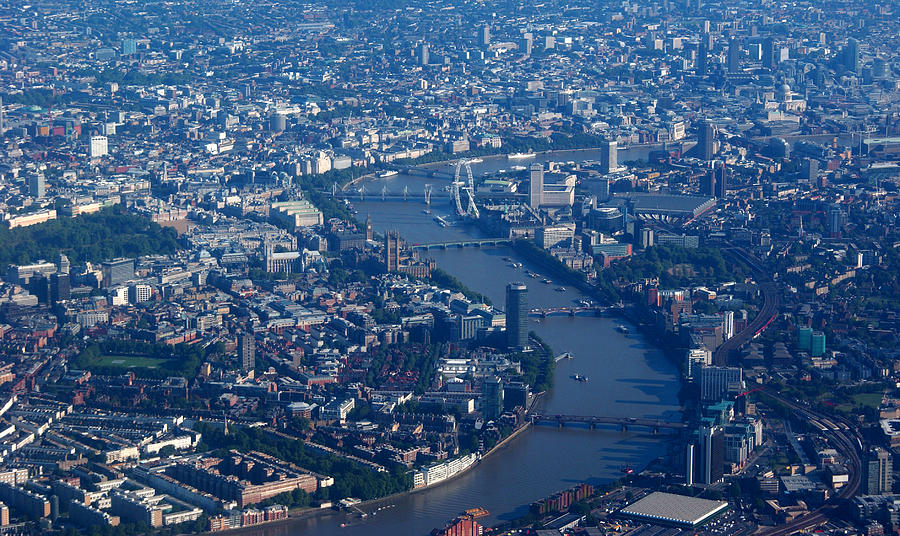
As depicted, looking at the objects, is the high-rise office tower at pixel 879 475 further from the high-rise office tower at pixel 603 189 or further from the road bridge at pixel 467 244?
the high-rise office tower at pixel 603 189

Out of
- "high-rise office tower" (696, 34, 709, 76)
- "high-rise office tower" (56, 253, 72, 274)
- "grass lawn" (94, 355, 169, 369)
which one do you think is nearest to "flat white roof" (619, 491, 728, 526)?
"grass lawn" (94, 355, 169, 369)

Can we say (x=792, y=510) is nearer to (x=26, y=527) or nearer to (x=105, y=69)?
(x=26, y=527)

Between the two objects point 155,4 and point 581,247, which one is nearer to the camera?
point 581,247

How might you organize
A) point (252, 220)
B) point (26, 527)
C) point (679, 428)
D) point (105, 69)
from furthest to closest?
point (105, 69) < point (252, 220) < point (679, 428) < point (26, 527)

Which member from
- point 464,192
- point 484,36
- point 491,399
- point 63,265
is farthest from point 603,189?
point 484,36

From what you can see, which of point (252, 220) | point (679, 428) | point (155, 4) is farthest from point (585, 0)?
point (679, 428)

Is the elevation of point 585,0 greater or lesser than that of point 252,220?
greater

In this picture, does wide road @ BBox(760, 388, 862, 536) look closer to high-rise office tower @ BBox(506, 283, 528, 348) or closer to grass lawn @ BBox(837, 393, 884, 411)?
grass lawn @ BBox(837, 393, 884, 411)

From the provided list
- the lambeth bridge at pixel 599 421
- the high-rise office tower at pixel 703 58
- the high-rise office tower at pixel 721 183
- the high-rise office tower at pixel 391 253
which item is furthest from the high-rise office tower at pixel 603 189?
the high-rise office tower at pixel 703 58
